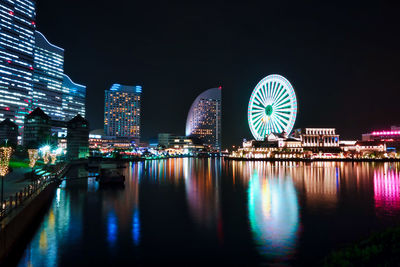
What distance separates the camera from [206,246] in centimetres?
1186

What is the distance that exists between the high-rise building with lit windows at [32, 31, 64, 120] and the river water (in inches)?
4407

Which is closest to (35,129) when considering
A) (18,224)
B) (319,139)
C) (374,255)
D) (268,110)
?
(268,110)

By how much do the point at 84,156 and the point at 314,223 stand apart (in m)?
73.6

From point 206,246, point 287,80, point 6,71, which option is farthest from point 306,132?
point 6,71

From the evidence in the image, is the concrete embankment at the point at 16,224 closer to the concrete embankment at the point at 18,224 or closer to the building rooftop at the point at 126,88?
the concrete embankment at the point at 18,224

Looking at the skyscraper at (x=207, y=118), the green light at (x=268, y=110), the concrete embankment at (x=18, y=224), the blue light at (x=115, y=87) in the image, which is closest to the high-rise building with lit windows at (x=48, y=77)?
the blue light at (x=115, y=87)

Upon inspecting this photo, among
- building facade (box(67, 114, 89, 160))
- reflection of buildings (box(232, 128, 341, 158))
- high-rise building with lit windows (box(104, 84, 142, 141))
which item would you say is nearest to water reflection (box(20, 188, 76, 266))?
building facade (box(67, 114, 89, 160))

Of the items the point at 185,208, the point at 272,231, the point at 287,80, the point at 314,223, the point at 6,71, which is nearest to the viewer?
the point at 272,231

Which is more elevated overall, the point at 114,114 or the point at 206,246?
the point at 114,114

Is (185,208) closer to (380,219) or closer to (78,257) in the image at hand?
(78,257)

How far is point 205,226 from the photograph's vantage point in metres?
14.8

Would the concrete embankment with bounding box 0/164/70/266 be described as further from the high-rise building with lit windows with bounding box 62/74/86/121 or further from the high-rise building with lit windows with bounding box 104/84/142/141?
the high-rise building with lit windows with bounding box 104/84/142/141

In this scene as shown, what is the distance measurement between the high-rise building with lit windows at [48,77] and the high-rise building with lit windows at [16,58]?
70.5ft

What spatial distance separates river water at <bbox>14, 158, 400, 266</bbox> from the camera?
10.8 metres
